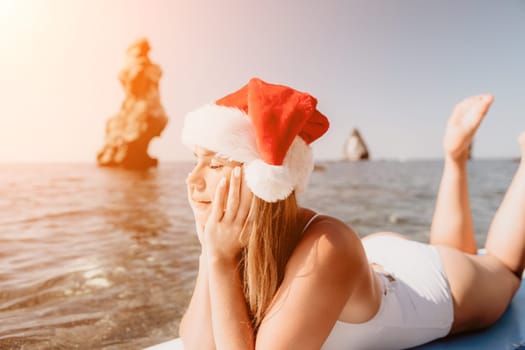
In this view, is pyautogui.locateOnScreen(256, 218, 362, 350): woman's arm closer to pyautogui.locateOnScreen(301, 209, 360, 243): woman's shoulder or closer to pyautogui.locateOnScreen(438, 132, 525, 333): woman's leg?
pyautogui.locateOnScreen(301, 209, 360, 243): woman's shoulder

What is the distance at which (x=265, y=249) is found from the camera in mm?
731

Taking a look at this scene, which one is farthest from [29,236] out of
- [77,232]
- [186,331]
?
[186,331]

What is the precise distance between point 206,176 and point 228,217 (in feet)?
0.34

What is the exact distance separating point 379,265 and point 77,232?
3.61m

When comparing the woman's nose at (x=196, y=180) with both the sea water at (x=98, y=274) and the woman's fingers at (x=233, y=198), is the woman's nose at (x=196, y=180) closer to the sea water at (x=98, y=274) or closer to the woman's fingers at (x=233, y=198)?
the woman's fingers at (x=233, y=198)

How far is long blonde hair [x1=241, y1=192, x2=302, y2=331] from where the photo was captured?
72 cm

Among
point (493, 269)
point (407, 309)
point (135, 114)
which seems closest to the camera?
point (407, 309)

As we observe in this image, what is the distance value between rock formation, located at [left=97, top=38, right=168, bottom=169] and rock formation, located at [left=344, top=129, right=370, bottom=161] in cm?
2922

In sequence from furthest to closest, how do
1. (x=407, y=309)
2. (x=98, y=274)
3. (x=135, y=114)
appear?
(x=135, y=114) → (x=98, y=274) → (x=407, y=309)

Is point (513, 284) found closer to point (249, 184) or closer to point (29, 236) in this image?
point (249, 184)

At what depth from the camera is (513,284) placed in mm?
1218

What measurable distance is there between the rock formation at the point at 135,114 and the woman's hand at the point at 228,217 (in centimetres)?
2745

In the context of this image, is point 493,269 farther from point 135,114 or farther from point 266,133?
point 135,114

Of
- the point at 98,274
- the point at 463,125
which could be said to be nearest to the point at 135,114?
the point at 98,274
